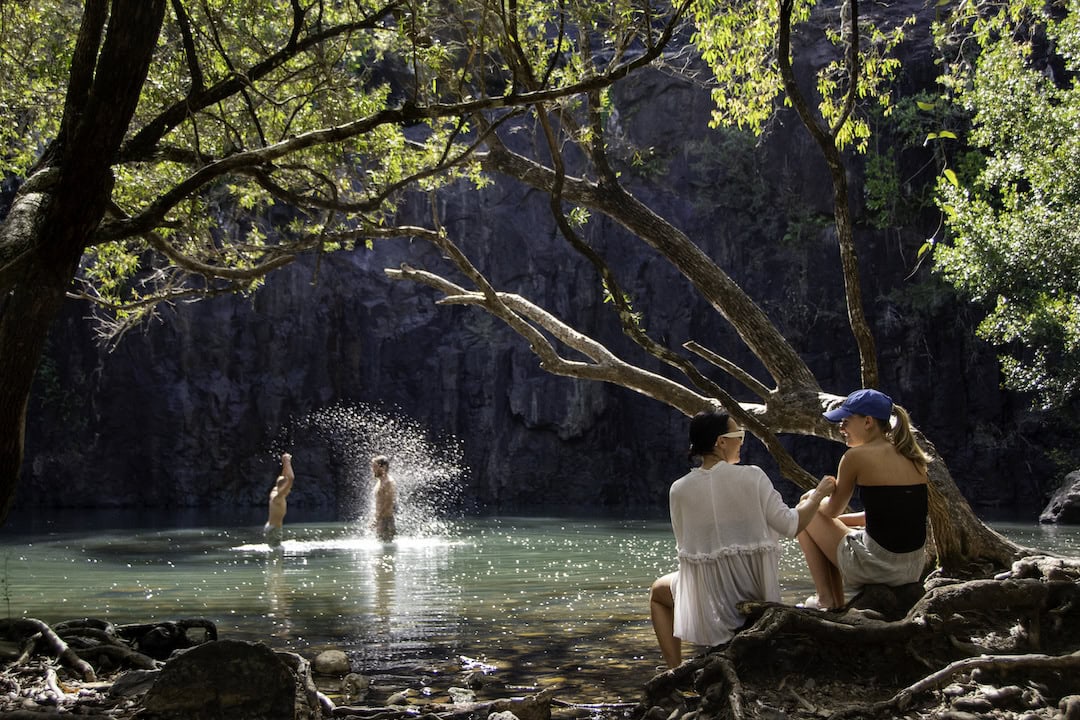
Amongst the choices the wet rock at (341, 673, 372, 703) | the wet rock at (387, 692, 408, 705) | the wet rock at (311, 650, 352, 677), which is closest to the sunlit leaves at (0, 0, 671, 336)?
the wet rock at (311, 650, 352, 677)

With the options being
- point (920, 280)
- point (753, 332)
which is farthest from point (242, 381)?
point (753, 332)

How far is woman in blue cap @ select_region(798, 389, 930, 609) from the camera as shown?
4.89 m

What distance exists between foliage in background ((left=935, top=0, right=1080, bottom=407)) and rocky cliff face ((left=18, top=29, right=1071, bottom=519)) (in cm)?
783

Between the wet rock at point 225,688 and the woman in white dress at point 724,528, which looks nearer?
the wet rock at point 225,688

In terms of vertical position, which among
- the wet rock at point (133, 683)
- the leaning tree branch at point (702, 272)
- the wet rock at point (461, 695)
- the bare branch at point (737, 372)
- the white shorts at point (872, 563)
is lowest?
the wet rock at point (461, 695)

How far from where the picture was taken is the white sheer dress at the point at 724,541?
178 inches

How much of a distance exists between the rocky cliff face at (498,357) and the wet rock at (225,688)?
25.4 meters

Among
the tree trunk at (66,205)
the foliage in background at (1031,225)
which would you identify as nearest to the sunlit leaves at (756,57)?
the tree trunk at (66,205)

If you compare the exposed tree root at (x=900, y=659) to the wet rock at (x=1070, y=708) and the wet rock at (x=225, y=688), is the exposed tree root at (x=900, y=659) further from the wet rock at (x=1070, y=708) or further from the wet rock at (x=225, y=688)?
the wet rock at (x=225, y=688)

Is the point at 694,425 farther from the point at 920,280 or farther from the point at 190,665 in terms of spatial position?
the point at 920,280

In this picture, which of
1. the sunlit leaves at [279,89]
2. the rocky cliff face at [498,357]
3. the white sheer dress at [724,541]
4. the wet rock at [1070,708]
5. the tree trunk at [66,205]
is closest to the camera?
the wet rock at [1070,708]

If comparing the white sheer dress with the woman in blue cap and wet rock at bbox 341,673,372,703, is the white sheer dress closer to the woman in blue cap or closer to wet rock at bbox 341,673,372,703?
the woman in blue cap

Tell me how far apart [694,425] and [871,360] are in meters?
2.41

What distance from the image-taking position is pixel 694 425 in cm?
462
